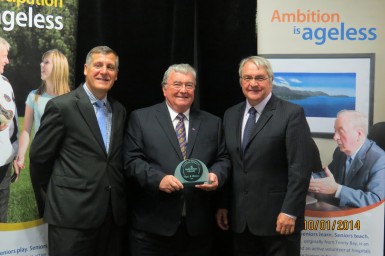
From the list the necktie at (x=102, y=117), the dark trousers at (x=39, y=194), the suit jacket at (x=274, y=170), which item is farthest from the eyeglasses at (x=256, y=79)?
the dark trousers at (x=39, y=194)

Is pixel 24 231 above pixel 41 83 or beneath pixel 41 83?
beneath

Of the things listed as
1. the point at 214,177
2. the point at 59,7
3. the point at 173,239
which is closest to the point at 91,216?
the point at 173,239

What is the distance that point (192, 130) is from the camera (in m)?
2.73

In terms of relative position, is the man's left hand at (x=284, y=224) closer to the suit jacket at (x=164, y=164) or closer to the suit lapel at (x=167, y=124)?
the suit jacket at (x=164, y=164)

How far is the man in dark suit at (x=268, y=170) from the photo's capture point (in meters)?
2.55

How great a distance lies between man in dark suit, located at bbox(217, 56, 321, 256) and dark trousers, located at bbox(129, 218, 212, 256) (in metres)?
0.28

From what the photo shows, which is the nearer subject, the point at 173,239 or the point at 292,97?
the point at 173,239

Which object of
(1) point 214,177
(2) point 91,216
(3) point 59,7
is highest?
(3) point 59,7

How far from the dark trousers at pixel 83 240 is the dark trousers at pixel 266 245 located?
73 cm

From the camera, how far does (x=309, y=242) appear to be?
3342 mm

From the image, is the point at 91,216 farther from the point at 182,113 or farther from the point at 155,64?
the point at 155,64

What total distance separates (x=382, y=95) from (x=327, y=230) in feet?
3.31

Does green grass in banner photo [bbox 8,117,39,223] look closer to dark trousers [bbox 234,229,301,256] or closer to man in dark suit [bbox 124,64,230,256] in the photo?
man in dark suit [bbox 124,64,230,256]

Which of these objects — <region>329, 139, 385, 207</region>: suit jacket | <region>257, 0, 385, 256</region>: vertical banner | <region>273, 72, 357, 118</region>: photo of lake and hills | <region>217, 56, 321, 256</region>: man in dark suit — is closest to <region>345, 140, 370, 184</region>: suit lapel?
<region>329, 139, 385, 207</region>: suit jacket
